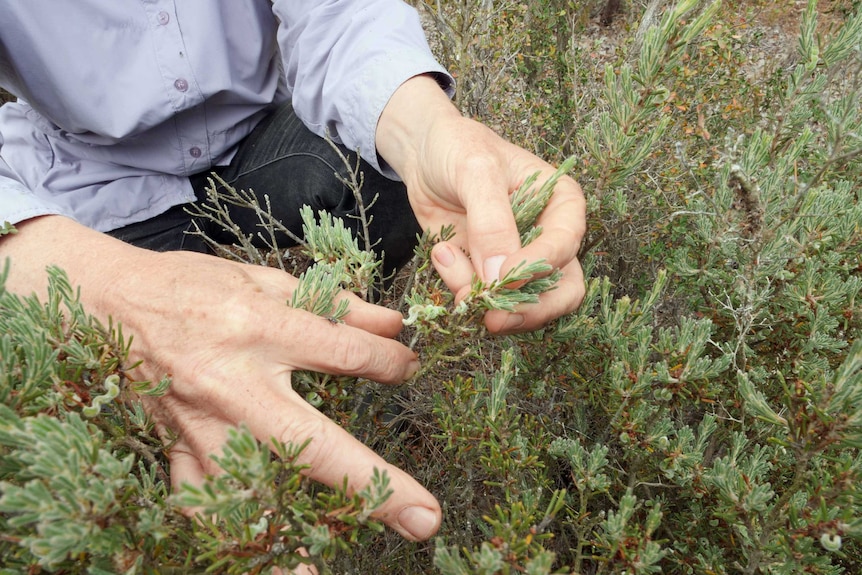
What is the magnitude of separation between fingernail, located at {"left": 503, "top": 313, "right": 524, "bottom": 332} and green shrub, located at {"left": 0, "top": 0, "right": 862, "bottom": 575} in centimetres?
8

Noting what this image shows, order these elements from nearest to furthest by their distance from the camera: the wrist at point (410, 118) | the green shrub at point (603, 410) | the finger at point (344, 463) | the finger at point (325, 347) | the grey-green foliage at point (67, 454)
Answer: the grey-green foliage at point (67, 454)
the green shrub at point (603, 410)
the finger at point (344, 463)
the finger at point (325, 347)
the wrist at point (410, 118)

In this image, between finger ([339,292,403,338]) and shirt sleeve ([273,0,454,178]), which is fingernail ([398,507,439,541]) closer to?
finger ([339,292,403,338])

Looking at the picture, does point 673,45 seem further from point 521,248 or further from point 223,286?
point 223,286

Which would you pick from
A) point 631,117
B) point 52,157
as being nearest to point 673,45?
Answer: point 631,117

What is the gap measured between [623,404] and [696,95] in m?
2.49

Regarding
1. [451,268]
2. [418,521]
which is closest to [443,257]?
[451,268]

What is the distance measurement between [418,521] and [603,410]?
76 cm

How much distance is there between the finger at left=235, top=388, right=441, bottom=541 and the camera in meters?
1.01

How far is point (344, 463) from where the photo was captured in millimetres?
1012

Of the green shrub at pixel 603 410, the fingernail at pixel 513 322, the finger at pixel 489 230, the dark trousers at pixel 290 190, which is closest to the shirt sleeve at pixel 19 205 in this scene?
the green shrub at pixel 603 410

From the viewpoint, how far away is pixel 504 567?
0.82 metres

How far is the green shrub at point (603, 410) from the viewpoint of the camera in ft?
2.44

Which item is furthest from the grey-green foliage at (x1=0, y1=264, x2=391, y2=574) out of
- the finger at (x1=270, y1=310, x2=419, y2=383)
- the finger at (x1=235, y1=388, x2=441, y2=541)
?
the finger at (x1=270, y1=310, x2=419, y2=383)

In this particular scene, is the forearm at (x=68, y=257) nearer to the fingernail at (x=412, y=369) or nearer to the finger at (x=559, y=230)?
the fingernail at (x=412, y=369)
